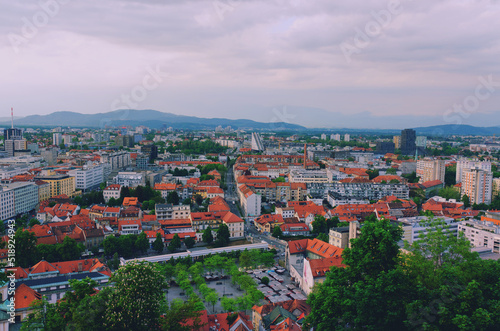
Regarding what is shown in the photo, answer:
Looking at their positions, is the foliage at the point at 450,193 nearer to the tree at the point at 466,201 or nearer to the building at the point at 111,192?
the tree at the point at 466,201

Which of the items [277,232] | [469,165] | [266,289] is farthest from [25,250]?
[469,165]

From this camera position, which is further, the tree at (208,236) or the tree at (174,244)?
the tree at (208,236)

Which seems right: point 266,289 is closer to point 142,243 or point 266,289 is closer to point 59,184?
point 142,243

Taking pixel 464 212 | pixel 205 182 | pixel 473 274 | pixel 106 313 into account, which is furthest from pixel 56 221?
pixel 464 212

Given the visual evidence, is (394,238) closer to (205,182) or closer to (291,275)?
(291,275)

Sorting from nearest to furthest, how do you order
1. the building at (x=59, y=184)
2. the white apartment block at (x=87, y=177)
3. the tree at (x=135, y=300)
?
1. the tree at (x=135, y=300)
2. the building at (x=59, y=184)
3. the white apartment block at (x=87, y=177)

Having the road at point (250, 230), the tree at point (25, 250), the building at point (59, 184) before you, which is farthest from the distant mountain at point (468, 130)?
the tree at point (25, 250)

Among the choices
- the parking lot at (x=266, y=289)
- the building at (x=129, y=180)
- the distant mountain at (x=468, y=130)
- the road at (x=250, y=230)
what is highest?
the distant mountain at (x=468, y=130)
